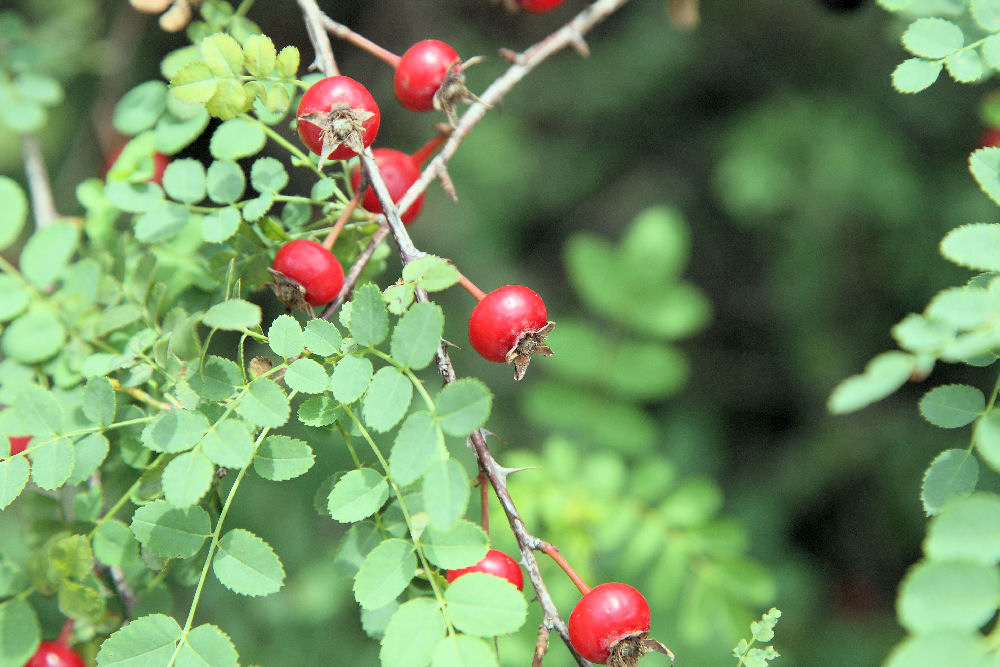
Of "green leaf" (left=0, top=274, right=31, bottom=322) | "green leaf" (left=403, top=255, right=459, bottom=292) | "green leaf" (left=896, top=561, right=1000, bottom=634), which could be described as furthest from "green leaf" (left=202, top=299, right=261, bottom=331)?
"green leaf" (left=896, top=561, right=1000, bottom=634)

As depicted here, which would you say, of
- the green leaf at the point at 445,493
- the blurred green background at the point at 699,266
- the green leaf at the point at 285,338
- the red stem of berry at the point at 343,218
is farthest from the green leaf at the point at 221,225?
the blurred green background at the point at 699,266

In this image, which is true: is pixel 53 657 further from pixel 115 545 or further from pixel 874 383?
pixel 874 383

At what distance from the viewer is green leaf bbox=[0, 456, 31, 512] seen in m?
1.24

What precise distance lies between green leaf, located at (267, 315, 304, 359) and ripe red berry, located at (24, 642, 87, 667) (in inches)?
33.3

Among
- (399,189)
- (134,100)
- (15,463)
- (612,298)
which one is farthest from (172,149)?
(612,298)

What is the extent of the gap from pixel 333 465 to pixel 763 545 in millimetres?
2077

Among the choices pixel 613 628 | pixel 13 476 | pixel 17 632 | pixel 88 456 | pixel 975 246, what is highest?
pixel 975 246

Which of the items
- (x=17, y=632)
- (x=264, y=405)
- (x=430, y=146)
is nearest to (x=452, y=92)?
(x=430, y=146)

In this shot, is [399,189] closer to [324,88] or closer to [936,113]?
[324,88]

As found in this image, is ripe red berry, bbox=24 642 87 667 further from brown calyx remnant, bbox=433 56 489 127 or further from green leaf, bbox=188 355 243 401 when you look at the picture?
brown calyx remnant, bbox=433 56 489 127

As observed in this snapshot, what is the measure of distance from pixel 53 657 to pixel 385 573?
80 cm

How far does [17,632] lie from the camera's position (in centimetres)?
142

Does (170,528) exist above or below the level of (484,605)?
below

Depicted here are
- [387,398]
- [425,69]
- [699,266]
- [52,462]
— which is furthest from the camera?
[699,266]
